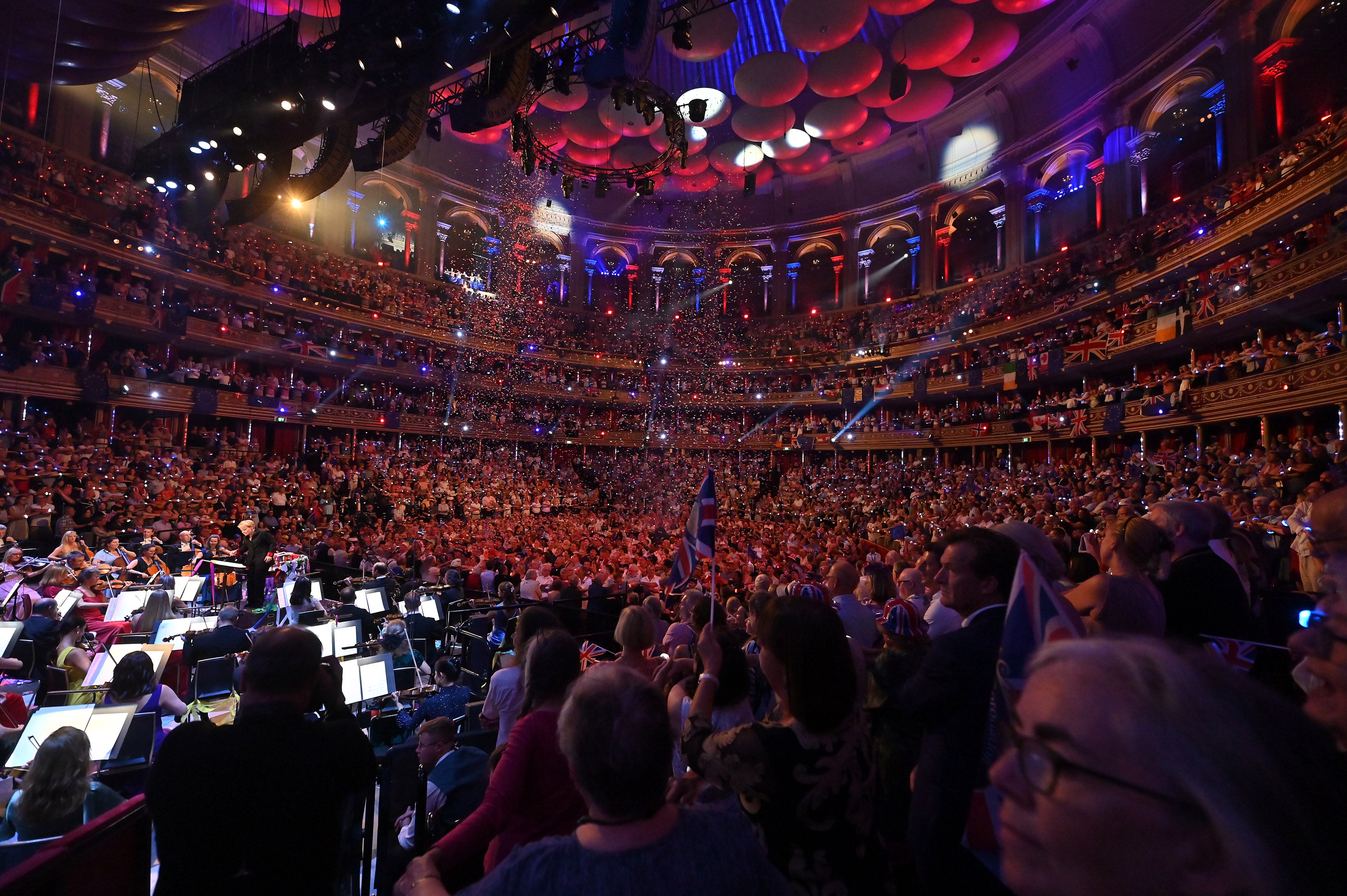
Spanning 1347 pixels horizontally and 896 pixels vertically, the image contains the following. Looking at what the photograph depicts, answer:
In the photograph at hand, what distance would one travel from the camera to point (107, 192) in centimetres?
1812

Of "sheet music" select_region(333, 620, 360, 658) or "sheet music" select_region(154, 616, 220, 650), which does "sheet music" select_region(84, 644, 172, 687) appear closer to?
"sheet music" select_region(154, 616, 220, 650)

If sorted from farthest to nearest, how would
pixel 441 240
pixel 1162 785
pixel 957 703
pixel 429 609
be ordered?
1. pixel 441 240
2. pixel 429 609
3. pixel 957 703
4. pixel 1162 785

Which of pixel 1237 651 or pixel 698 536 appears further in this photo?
pixel 698 536

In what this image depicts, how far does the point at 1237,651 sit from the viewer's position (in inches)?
124

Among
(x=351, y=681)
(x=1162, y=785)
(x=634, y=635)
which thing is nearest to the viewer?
(x=1162, y=785)

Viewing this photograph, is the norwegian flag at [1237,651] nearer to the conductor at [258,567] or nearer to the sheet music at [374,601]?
the sheet music at [374,601]

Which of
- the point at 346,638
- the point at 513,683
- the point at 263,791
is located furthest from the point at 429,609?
the point at 263,791

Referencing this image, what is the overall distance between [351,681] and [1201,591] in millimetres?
5797

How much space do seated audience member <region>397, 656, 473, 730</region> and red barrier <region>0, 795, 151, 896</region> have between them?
86.0 inches

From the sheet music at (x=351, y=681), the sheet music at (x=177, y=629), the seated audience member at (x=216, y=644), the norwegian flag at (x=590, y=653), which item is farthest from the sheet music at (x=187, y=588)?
the norwegian flag at (x=590, y=653)

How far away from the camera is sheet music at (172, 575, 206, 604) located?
9164 mm

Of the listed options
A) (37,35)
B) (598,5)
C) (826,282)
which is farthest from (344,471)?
(826,282)

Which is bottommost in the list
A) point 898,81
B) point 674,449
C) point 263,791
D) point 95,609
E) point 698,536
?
point 95,609

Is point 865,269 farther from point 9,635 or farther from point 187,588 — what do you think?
point 9,635
